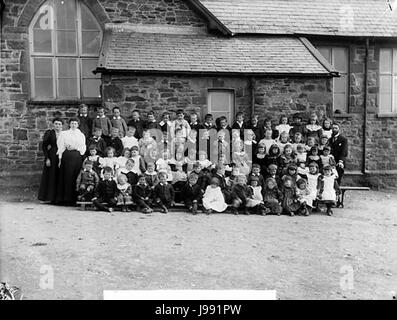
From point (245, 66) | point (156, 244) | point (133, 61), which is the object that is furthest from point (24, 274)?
point (245, 66)

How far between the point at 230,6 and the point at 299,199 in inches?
266

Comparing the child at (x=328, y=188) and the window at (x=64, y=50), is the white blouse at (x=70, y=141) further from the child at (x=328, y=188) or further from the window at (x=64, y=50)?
the child at (x=328, y=188)

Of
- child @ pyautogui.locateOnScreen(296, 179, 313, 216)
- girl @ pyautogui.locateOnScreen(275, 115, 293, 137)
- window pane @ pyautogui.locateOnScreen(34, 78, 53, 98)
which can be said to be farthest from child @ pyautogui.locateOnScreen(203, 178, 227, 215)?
window pane @ pyautogui.locateOnScreen(34, 78, 53, 98)

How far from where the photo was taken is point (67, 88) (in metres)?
12.7

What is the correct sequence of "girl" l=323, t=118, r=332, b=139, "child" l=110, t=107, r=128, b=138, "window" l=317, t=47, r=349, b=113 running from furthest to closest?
1. "window" l=317, t=47, r=349, b=113
2. "girl" l=323, t=118, r=332, b=139
3. "child" l=110, t=107, r=128, b=138

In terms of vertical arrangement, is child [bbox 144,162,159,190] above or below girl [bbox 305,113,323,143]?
below

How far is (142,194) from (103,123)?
2126 mm

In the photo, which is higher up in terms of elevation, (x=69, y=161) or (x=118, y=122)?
(x=118, y=122)

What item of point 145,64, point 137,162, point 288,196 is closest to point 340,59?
point 145,64

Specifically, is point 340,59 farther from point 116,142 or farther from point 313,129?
point 116,142

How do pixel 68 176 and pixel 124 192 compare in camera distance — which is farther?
pixel 68 176

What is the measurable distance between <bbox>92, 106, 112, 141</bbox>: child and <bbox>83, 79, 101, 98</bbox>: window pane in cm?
224

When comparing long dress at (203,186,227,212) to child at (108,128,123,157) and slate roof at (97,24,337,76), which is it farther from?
slate roof at (97,24,337,76)

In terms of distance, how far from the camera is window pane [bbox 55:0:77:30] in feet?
40.8
